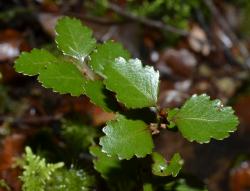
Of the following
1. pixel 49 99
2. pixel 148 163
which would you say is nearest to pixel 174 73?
pixel 49 99

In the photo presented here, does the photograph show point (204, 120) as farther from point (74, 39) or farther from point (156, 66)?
point (156, 66)

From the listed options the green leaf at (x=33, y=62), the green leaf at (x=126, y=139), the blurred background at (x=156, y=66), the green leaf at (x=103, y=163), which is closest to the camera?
the green leaf at (x=126, y=139)

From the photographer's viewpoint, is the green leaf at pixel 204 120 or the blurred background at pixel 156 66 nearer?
the green leaf at pixel 204 120

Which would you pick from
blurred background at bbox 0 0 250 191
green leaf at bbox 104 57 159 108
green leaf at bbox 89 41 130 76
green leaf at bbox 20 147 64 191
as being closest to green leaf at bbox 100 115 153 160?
green leaf at bbox 104 57 159 108

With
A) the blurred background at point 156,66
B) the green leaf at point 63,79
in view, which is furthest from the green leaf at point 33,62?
the blurred background at point 156,66

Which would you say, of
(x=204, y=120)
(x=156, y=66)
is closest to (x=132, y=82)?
(x=204, y=120)

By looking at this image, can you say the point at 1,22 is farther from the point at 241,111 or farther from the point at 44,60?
the point at 241,111

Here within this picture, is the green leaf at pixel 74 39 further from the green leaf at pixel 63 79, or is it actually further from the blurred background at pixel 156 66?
the blurred background at pixel 156 66
